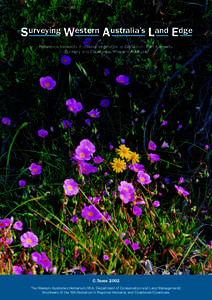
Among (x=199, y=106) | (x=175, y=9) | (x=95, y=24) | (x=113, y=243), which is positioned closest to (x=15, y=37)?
(x=95, y=24)

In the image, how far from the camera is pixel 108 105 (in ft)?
7.48

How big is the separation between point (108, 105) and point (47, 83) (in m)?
0.43

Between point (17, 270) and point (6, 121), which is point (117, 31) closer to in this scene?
point (6, 121)

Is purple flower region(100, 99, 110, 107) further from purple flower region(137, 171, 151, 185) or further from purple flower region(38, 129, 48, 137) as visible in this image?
purple flower region(137, 171, 151, 185)

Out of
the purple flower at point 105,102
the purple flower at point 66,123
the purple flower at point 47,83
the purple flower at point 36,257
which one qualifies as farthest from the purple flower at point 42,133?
the purple flower at point 36,257

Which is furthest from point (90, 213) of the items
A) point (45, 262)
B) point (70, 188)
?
point (45, 262)

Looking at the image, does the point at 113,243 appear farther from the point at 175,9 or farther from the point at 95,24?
the point at 175,9

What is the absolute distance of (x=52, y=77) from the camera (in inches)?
88.4

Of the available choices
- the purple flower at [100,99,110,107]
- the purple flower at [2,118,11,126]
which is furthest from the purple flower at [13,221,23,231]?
the purple flower at [100,99,110,107]

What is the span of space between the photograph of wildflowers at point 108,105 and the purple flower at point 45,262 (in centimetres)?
24

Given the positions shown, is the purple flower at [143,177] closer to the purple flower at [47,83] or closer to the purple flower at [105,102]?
the purple flower at [105,102]

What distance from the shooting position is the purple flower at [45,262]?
1.56 metres

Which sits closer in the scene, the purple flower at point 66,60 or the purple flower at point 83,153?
the purple flower at point 83,153

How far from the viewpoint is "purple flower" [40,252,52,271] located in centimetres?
156
